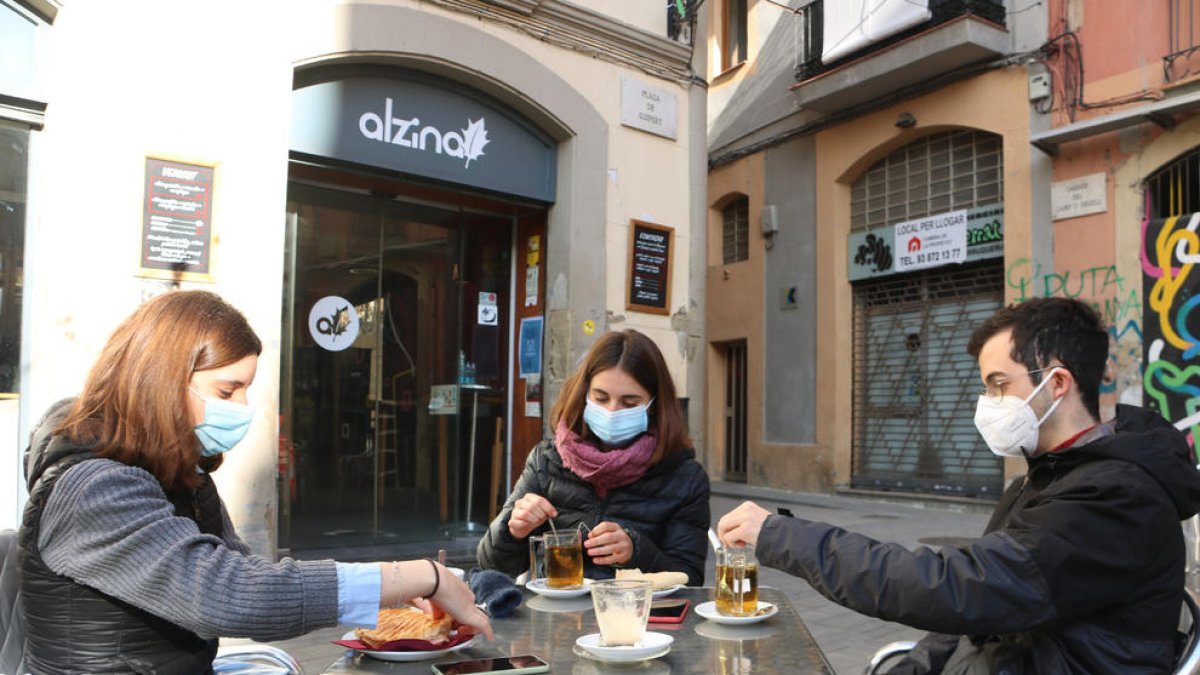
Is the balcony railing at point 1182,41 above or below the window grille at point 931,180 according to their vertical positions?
above

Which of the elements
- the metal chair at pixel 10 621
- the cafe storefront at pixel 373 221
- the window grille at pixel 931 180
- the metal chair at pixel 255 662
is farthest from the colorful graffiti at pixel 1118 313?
the metal chair at pixel 10 621

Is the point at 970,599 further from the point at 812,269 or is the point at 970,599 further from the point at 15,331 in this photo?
the point at 812,269

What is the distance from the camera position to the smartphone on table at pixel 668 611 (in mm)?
2152

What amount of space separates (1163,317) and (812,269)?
505cm

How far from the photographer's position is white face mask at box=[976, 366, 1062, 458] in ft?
7.06

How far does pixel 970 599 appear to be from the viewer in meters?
1.78

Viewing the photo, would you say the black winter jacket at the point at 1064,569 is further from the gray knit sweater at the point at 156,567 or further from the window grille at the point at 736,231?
the window grille at the point at 736,231

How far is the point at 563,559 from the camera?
2.47 metres

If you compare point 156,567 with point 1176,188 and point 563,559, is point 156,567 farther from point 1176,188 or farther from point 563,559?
point 1176,188

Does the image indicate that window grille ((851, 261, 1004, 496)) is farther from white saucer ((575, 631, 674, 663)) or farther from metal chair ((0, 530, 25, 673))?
metal chair ((0, 530, 25, 673))

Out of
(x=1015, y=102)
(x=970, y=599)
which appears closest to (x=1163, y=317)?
(x=1015, y=102)

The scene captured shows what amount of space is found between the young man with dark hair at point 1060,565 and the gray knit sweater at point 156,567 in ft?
3.19

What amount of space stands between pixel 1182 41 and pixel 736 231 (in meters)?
7.45

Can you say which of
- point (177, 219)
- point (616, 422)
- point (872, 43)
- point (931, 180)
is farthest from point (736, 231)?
point (616, 422)
